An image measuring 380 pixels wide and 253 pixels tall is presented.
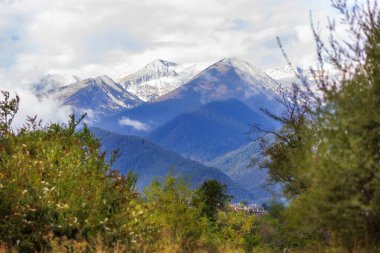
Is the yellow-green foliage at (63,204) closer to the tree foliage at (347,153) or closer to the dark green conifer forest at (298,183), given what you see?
the dark green conifer forest at (298,183)

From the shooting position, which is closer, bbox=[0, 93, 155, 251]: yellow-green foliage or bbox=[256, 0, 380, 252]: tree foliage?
bbox=[256, 0, 380, 252]: tree foliage

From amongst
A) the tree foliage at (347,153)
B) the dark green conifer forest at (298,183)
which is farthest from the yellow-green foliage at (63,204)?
the tree foliage at (347,153)

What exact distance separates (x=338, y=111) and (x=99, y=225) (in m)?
7.97

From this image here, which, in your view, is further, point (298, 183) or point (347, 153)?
point (298, 183)

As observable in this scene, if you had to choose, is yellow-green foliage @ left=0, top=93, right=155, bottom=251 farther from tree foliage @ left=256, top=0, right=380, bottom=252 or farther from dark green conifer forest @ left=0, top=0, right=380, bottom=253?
tree foliage @ left=256, top=0, right=380, bottom=252

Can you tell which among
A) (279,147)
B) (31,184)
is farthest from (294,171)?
(279,147)

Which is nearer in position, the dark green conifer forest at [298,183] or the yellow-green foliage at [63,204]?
the dark green conifer forest at [298,183]

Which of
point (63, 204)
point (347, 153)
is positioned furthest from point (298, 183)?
point (63, 204)

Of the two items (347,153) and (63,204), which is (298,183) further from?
(63,204)

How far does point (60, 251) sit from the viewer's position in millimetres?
12805

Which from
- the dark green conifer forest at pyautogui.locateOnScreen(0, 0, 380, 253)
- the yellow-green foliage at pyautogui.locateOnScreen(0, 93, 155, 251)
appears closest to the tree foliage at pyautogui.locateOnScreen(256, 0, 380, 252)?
the dark green conifer forest at pyautogui.locateOnScreen(0, 0, 380, 253)

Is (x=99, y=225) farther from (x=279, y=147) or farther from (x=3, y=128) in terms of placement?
(x=279, y=147)

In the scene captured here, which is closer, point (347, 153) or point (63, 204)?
point (347, 153)

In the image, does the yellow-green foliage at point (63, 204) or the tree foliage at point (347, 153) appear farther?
the yellow-green foliage at point (63, 204)
